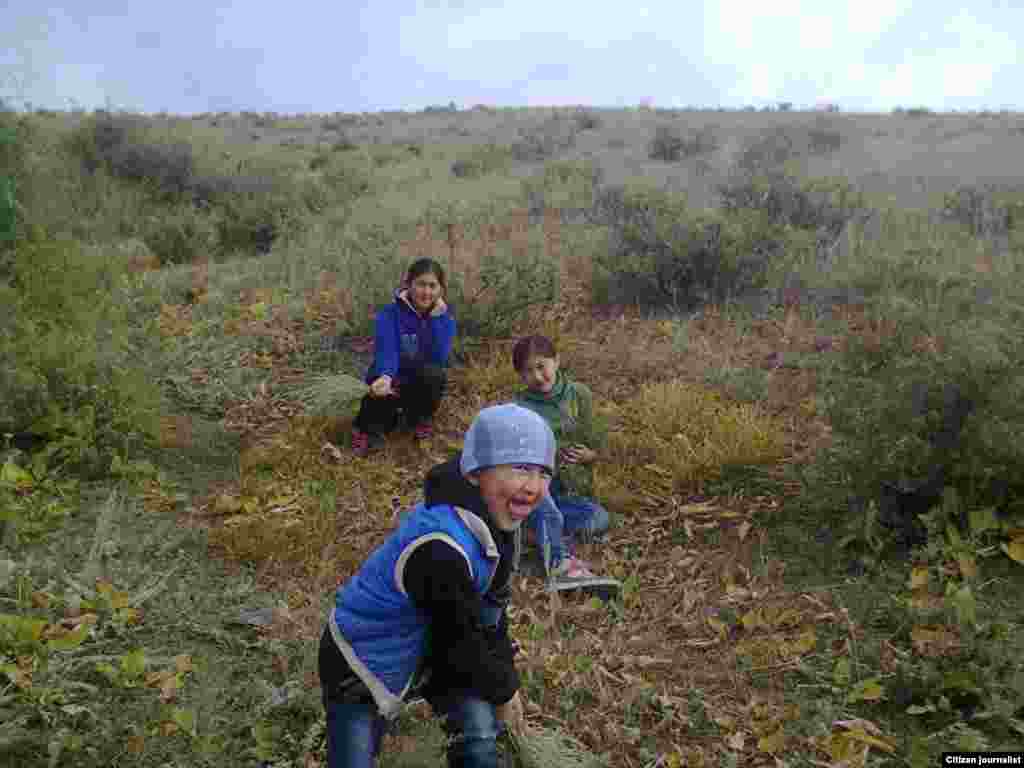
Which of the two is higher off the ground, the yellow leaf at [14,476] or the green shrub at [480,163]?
the green shrub at [480,163]

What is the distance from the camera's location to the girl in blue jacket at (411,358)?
5031 millimetres

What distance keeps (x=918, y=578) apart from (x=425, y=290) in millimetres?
3012

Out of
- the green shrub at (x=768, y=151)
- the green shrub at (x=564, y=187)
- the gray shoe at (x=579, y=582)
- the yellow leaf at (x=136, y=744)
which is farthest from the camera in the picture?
the green shrub at (x=768, y=151)

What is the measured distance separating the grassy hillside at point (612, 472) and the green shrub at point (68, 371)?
25 mm

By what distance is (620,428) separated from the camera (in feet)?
16.6

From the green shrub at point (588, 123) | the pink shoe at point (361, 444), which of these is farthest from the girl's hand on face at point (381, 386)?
the green shrub at point (588, 123)

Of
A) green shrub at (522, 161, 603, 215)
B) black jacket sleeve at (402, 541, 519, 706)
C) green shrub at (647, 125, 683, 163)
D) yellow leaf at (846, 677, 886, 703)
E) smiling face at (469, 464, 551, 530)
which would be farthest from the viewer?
green shrub at (647, 125, 683, 163)

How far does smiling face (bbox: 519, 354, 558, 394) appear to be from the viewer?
4148 millimetres

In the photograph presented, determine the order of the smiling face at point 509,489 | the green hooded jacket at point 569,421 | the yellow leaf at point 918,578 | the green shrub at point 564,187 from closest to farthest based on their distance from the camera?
the smiling face at point 509,489 → the yellow leaf at point 918,578 → the green hooded jacket at point 569,421 → the green shrub at point 564,187

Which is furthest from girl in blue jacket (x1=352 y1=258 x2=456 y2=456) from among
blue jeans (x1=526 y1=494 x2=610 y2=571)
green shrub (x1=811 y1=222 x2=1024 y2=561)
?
green shrub (x1=811 y1=222 x2=1024 y2=561)

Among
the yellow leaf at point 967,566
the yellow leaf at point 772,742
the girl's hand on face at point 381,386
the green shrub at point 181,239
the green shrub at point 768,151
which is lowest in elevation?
the yellow leaf at point 772,742

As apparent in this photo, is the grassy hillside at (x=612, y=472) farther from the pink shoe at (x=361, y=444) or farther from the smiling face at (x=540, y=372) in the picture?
the smiling face at (x=540, y=372)

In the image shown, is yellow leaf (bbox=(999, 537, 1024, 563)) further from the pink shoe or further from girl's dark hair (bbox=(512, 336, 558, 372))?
the pink shoe

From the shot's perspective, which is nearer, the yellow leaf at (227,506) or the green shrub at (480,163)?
the yellow leaf at (227,506)
